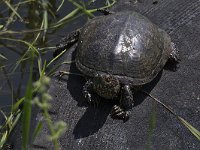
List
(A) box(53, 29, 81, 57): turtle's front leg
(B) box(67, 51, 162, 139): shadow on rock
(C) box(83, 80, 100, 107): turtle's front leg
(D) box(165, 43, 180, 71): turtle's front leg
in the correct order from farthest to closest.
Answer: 1. (A) box(53, 29, 81, 57): turtle's front leg
2. (D) box(165, 43, 180, 71): turtle's front leg
3. (C) box(83, 80, 100, 107): turtle's front leg
4. (B) box(67, 51, 162, 139): shadow on rock

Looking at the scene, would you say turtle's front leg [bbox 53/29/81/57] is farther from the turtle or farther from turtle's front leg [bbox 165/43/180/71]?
turtle's front leg [bbox 165/43/180/71]

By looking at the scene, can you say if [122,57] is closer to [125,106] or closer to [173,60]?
[125,106]

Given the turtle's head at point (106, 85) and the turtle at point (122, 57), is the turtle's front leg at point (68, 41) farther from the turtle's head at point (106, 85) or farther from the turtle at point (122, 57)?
the turtle's head at point (106, 85)

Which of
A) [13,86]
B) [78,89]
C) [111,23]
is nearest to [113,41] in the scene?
[111,23]

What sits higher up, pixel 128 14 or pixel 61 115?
pixel 128 14

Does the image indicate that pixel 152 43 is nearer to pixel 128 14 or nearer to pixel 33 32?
pixel 128 14

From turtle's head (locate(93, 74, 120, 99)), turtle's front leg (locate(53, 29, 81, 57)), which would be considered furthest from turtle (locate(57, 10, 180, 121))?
turtle's front leg (locate(53, 29, 81, 57))
